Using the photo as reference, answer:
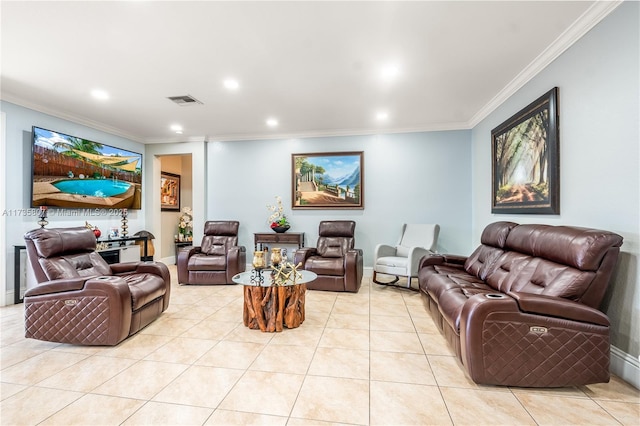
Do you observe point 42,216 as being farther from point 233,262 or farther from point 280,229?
point 280,229

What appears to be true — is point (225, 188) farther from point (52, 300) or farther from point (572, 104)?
point (572, 104)

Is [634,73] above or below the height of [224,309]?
above

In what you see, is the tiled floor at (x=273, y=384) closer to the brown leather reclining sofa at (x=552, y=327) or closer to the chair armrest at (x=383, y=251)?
the brown leather reclining sofa at (x=552, y=327)

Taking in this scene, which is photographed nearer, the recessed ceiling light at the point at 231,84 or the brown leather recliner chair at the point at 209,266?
the recessed ceiling light at the point at 231,84

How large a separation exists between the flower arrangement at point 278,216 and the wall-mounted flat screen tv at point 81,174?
267 centimetres

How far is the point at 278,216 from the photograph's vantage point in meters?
5.44

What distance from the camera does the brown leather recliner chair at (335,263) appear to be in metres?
4.09

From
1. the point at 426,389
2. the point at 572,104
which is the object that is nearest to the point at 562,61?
the point at 572,104

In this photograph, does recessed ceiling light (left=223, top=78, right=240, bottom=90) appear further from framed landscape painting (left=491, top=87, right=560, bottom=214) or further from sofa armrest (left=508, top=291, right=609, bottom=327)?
sofa armrest (left=508, top=291, right=609, bottom=327)

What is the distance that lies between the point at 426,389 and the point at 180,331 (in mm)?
2265

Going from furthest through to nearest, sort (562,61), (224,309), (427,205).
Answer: (427,205)
(224,309)
(562,61)

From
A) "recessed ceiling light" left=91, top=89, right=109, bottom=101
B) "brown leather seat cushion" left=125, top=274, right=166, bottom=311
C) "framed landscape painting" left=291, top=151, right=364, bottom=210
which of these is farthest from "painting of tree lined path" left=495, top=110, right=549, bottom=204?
"recessed ceiling light" left=91, top=89, right=109, bottom=101

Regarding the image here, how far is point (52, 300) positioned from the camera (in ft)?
8.04

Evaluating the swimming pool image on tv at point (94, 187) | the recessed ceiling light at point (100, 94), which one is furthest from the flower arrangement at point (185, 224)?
the recessed ceiling light at point (100, 94)
